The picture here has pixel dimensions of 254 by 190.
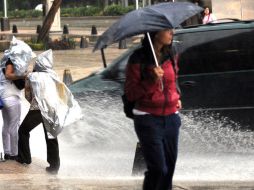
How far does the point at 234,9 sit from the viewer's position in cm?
1903

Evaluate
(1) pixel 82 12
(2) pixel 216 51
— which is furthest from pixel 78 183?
(1) pixel 82 12

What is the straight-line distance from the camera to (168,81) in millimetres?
5023

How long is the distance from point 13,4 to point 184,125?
322 ft

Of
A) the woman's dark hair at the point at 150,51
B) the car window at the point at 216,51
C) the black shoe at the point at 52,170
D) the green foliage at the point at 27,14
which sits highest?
the woman's dark hair at the point at 150,51

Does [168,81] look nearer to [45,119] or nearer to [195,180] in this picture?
[195,180]

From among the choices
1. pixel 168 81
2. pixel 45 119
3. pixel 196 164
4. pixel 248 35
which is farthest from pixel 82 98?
pixel 168 81

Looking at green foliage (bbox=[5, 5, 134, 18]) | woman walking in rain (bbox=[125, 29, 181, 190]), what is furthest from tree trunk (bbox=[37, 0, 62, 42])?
green foliage (bbox=[5, 5, 134, 18])

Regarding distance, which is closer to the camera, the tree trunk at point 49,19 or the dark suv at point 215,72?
the dark suv at point 215,72

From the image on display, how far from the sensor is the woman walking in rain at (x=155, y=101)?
4961 mm

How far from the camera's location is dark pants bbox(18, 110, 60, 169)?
7.62m

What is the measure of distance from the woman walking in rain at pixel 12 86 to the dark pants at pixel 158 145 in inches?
120

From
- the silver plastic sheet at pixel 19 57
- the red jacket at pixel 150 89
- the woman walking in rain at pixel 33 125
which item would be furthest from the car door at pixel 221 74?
the red jacket at pixel 150 89

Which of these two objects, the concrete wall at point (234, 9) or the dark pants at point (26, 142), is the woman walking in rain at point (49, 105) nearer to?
the dark pants at point (26, 142)

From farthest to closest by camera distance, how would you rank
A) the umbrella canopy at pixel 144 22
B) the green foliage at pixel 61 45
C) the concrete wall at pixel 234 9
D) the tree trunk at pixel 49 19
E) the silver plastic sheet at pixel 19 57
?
the green foliage at pixel 61 45 < the tree trunk at pixel 49 19 < the concrete wall at pixel 234 9 < the silver plastic sheet at pixel 19 57 < the umbrella canopy at pixel 144 22
